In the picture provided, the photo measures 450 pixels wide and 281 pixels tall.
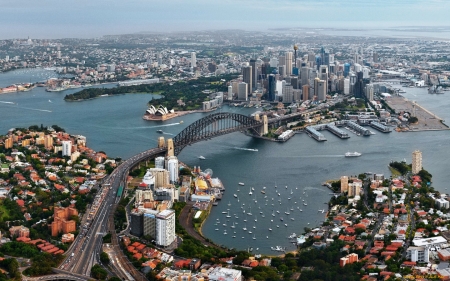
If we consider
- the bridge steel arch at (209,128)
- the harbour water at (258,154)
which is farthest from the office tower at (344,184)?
the bridge steel arch at (209,128)

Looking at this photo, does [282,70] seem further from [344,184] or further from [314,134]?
[344,184]

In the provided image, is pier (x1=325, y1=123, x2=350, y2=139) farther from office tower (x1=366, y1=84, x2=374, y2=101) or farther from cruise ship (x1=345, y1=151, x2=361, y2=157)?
office tower (x1=366, y1=84, x2=374, y2=101)

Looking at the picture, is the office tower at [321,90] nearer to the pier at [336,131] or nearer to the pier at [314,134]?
the pier at [336,131]

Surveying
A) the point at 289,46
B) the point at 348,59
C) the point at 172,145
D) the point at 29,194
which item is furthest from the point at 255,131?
the point at 289,46

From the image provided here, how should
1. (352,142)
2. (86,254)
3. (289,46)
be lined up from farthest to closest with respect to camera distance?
(289,46) → (352,142) → (86,254)

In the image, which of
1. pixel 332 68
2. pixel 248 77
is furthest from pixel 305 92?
pixel 332 68

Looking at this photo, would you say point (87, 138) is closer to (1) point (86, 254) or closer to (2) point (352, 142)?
(2) point (352, 142)
